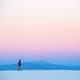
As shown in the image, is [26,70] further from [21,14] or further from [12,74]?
[21,14]

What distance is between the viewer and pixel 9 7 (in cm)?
187

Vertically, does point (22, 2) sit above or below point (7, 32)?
above

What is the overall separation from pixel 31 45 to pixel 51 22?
31 cm

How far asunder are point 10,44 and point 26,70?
12.2 inches

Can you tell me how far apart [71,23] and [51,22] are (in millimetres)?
202

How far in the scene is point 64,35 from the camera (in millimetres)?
1821

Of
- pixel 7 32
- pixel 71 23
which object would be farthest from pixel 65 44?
pixel 7 32

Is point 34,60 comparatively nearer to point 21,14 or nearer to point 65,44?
point 65,44

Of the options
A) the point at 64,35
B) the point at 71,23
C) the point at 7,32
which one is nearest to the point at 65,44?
the point at 64,35

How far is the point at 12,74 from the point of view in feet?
5.93

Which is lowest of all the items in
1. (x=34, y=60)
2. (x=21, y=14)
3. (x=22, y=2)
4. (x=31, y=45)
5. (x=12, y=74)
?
(x=12, y=74)

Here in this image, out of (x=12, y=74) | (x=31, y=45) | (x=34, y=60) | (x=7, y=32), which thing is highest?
(x=7, y=32)

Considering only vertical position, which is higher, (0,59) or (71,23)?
(71,23)

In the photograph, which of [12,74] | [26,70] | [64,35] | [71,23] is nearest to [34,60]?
[26,70]
